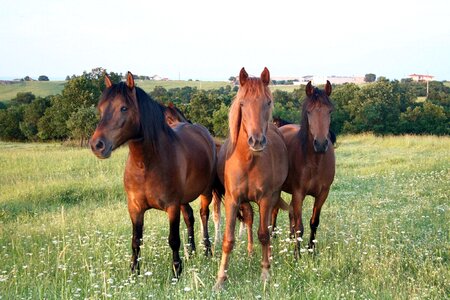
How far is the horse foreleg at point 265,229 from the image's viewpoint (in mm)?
5102

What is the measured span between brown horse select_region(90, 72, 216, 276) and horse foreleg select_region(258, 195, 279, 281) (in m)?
0.92

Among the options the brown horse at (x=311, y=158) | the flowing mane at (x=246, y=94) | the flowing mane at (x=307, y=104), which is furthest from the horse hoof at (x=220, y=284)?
the flowing mane at (x=307, y=104)

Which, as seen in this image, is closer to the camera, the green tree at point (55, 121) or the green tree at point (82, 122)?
the green tree at point (82, 122)

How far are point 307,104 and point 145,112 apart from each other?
235 cm

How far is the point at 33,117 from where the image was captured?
144 ft

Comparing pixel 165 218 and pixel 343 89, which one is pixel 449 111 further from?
pixel 165 218

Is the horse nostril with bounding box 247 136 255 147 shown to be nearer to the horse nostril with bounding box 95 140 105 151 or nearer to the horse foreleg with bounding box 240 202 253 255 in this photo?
the horse nostril with bounding box 95 140 105 151

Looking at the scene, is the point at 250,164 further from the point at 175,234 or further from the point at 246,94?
the point at 175,234

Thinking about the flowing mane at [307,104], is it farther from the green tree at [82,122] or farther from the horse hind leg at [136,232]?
the green tree at [82,122]

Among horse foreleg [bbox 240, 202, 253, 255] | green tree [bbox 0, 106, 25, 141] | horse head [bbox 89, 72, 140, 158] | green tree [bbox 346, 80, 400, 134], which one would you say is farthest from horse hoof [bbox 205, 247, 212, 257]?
green tree [bbox 0, 106, 25, 141]

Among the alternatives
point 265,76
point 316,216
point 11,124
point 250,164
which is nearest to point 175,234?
point 250,164

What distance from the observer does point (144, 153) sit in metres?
4.96

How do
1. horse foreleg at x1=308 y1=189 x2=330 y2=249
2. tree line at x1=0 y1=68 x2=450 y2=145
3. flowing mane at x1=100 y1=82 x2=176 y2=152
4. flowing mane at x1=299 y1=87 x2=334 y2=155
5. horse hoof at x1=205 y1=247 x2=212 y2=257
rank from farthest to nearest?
tree line at x1=0 y1=68 x2=450 y2=145, horse hoof at x1=205 y1=247 x2=212 y2=257, horse foreleg at x1=308 y1=189 x2=330 y2=249, flowing mane at x1=299 y1=87 x2=334 y2=155, flowing mane at x1=100 y1=82 x2=176 y2=152

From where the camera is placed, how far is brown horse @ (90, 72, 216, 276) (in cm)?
455
